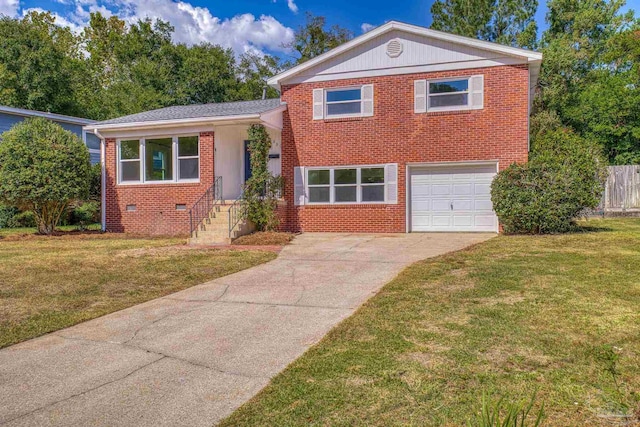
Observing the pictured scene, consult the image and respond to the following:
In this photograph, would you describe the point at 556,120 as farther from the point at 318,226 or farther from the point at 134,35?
the point at 134,35

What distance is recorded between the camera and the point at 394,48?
14.1m

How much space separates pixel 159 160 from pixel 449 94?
9487 millimetres

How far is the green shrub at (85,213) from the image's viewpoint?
1914 cm

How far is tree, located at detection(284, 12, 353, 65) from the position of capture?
32.4 meters

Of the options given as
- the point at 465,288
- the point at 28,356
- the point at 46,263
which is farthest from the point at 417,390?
the point at 46,263

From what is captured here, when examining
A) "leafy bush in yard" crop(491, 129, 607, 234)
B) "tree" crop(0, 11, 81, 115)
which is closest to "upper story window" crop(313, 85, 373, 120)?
"leafy bush in yard" crop(491, 129, 607, 234)

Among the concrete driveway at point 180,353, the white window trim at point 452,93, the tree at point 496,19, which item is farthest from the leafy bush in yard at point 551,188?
the tree at point 496,19

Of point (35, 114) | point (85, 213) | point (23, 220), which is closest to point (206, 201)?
point (85, 213)

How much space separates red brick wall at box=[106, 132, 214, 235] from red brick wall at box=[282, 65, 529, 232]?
259 centimetres

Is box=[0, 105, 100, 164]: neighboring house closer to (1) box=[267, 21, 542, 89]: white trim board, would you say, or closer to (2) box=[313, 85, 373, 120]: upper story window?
(1) box=[267, 21, 542, 89]: white trim board

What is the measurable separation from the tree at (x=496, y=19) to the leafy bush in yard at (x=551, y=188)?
20.2 meters

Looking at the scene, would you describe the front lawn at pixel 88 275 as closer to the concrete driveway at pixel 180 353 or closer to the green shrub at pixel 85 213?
the concrete driveway at pixel 180 353

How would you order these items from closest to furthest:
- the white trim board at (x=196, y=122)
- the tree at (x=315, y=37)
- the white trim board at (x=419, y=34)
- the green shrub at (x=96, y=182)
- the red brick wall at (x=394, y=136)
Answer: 1. the white trim board at (x=419, y=34)
2. the red brick wall at (x=394, y=136)
3. the white trim board at (x=196, y=122)
4. the green shrub at (x=96, y=182)
5. the tree at (x=315, y=37)

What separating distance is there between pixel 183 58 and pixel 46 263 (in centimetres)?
2712
